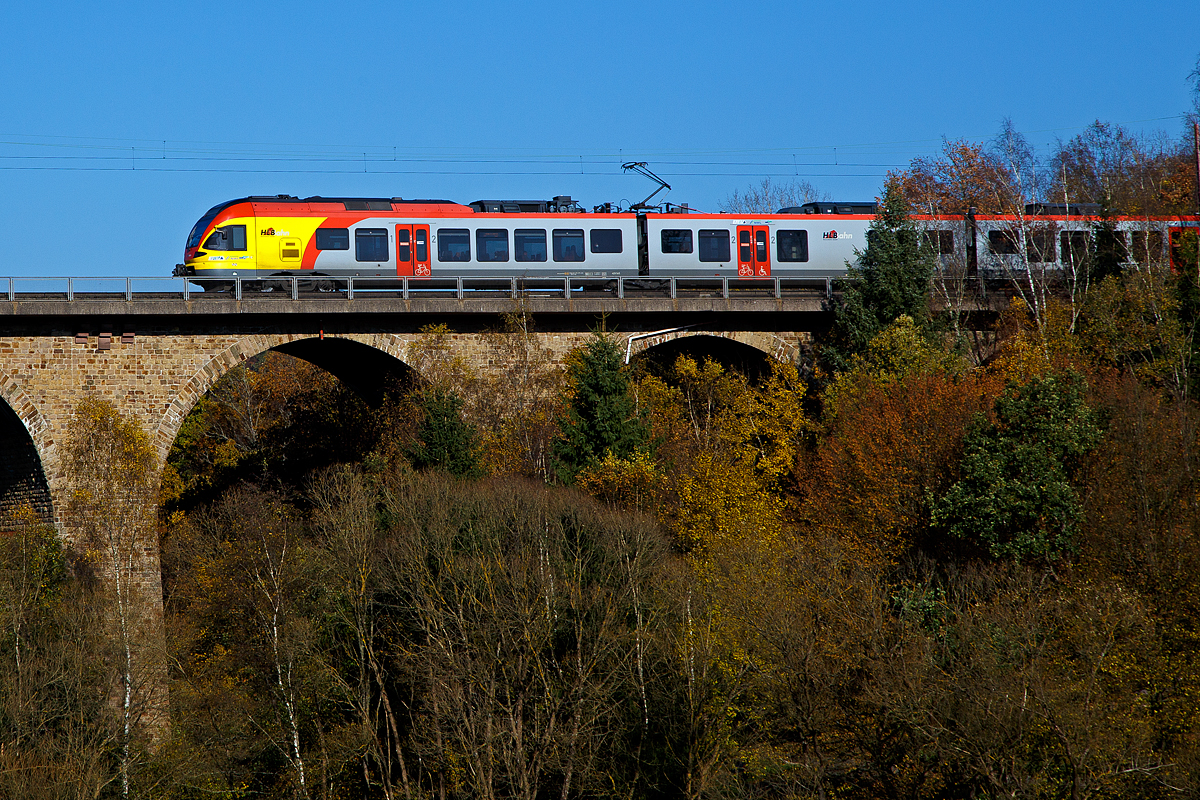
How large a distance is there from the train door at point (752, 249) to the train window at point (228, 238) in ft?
Answer: 47.1

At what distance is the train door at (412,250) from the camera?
33.7m

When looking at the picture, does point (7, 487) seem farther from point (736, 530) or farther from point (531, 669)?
point (736, 530)

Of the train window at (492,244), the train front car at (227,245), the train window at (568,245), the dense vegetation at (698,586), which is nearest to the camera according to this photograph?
the dense vegetation at (698,586)

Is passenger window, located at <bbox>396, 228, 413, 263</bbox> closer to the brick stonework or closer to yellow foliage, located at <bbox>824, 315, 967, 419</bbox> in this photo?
the brick stonework

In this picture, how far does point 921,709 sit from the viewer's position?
18938 millimetres

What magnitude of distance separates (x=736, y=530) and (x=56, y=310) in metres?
17.3

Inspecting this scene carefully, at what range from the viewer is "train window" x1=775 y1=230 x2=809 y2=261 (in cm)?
3675

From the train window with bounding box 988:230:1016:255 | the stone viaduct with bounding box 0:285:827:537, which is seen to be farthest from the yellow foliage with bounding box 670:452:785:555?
the train window with bounding box 988:230:1016:255

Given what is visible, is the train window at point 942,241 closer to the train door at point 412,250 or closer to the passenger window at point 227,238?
the train door at point 412,250

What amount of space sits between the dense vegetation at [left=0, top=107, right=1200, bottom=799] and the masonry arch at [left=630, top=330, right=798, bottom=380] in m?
0.62

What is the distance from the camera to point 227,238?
32844 mm

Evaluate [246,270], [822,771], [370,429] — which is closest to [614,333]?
[246,270]

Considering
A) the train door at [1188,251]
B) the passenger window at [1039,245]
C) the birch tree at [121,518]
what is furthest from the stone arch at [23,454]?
the train door at [1188,251]

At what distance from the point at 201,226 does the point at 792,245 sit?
1731 centimetres
